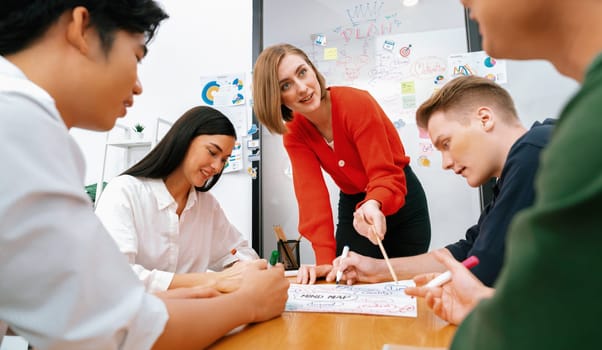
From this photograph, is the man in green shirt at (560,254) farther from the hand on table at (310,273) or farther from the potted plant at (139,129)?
the potted plant at (139,129)

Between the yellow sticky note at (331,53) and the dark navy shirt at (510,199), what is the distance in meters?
1.57

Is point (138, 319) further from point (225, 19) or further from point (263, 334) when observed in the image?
point (225, 19)

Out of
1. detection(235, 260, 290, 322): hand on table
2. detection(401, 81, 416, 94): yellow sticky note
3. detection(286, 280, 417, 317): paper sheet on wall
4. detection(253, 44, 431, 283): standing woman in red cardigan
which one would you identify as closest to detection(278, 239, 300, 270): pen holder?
detection(253, 44, 431, 283): standing woman in red cardigan

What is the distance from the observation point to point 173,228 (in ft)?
4.12

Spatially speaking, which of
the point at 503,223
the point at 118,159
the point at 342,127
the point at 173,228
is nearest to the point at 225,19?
the point at 118,159

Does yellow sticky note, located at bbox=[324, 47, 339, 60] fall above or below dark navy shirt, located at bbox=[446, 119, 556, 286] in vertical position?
above

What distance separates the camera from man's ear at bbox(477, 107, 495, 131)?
3.41 feet

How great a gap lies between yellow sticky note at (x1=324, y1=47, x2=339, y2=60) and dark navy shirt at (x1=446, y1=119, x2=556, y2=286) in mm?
1571

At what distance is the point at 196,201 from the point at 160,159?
0.22 meters

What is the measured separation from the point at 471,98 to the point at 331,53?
1.28m

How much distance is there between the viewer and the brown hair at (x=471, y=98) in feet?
3.54

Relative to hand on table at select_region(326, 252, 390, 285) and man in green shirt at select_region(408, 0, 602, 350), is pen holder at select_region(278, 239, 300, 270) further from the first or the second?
man in green shirt at select_region(408, 0, 602, 350)

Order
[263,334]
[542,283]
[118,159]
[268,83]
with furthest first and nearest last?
[118,159], [268,83], [263,334], [542,283]

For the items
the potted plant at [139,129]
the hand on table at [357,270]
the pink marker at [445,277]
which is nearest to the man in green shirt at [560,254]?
the pink marker at [445,277]
